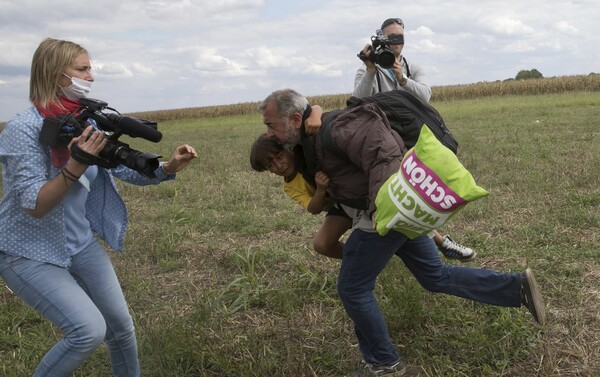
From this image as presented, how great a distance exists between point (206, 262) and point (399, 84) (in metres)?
2.33

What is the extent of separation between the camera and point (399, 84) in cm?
443

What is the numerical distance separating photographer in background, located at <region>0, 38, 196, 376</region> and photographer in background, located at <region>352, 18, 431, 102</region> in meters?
2.25

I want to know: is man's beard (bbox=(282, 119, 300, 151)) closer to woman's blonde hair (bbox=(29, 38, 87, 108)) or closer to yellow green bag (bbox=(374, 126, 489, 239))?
yellow green bag (bbox=(374, 126, 489, 239))

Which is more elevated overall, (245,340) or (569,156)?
(569,156)

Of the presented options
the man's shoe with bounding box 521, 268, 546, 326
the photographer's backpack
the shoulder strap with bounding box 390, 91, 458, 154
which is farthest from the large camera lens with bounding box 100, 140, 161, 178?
the man's shoe with bounding box 521, 268, 546, 326

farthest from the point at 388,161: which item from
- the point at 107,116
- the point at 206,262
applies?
the point at 206,262

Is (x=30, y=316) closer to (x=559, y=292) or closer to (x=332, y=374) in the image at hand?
(x=332, y=374)

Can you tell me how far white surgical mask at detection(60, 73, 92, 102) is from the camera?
2650 millimetres

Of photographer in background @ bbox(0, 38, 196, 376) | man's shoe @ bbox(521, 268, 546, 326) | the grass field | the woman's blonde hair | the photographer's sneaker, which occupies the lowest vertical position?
the grass field

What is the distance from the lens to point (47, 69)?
2609 millimetres

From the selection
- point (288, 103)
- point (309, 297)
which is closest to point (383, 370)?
point (309, 297)

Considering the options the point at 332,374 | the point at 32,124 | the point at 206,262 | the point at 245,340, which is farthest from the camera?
the point at 206,262

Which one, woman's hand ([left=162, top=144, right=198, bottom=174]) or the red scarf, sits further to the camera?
woman's hand ([left=162, top=144, right=198, bottom=174])

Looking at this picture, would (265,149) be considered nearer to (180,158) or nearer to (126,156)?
(180,158)
